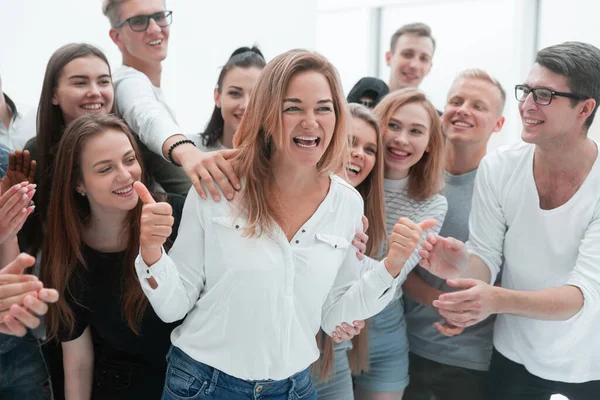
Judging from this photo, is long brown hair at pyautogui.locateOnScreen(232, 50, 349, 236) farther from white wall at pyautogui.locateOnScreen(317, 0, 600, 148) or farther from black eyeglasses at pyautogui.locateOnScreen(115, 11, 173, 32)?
white wall at pyautogui.locateOnScreen(317, 0, 600, 148)

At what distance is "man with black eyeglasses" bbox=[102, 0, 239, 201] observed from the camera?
1951 mm

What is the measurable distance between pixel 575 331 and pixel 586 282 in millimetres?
232

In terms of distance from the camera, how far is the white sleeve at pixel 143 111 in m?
1.99

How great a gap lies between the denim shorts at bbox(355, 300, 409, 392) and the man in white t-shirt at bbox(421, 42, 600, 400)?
1.19 ft

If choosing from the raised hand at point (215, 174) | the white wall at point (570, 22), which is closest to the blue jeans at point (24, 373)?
the raised hand at point (215, 174)

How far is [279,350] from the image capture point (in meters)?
1.59

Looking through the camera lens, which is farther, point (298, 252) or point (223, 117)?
point (223, 117)

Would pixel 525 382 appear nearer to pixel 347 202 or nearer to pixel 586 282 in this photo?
pixel 586 282

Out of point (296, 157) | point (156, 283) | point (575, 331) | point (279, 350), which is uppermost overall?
point (296, 157)

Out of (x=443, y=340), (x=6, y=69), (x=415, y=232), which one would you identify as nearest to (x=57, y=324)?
(x=415, y=232)

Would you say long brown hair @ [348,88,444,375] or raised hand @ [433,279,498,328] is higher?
long brown hair @ [348,88,444,375]

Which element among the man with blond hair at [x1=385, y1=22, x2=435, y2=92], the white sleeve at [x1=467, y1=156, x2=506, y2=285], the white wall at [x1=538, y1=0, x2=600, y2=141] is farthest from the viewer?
the white wall at [x1=538, y1=0, x2=600, y2=141]

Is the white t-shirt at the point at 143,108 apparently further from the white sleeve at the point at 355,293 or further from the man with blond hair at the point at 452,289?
the man with blond hair at the point at 452,289

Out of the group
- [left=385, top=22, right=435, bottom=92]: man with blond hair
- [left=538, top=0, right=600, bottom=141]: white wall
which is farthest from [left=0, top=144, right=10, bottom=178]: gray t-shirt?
[left=538, top=0, right=600, bottom=141]: white wall
